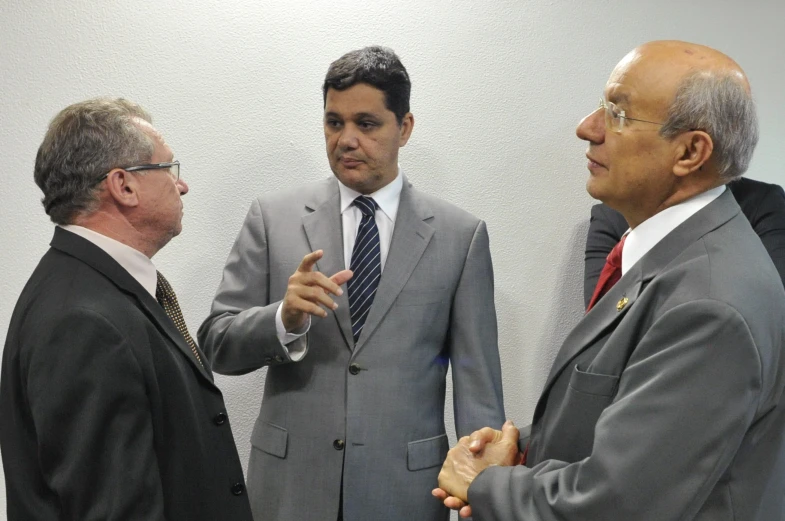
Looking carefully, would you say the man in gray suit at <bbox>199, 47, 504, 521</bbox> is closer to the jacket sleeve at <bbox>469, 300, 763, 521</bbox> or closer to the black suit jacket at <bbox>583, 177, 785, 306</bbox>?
the black suit jacket at <bbox>583, 177, 785, 306</bbox>

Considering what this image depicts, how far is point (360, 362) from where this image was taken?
7.52ft

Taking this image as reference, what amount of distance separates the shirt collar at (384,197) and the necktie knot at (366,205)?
0.01m

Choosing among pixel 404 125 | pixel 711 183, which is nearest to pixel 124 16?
pixel 404 125

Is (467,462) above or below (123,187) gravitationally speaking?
below

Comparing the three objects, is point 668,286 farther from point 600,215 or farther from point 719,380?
point 600,215

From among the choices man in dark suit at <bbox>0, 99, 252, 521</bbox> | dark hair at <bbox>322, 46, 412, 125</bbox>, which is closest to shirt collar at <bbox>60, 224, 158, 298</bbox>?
man in dark suit at <bbox>0, 99, 252, 521</bbox>

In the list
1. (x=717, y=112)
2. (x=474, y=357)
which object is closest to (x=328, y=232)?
(x=474, y=357)

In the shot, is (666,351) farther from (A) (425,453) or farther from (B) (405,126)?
(B) (405,126)

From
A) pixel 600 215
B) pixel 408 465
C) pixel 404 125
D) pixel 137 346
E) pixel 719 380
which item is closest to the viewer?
pixel 719 380

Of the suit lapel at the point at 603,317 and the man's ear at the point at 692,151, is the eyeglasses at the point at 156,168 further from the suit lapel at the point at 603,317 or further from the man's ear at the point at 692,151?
the man's ear at the point at 692,151

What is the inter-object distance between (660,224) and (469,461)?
1.95 ft

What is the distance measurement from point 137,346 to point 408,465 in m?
0.94

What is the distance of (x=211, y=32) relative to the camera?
2932mm

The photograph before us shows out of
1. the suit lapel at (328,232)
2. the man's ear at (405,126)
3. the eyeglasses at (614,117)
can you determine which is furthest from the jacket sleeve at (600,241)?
the eyeglasses at (614,117)
